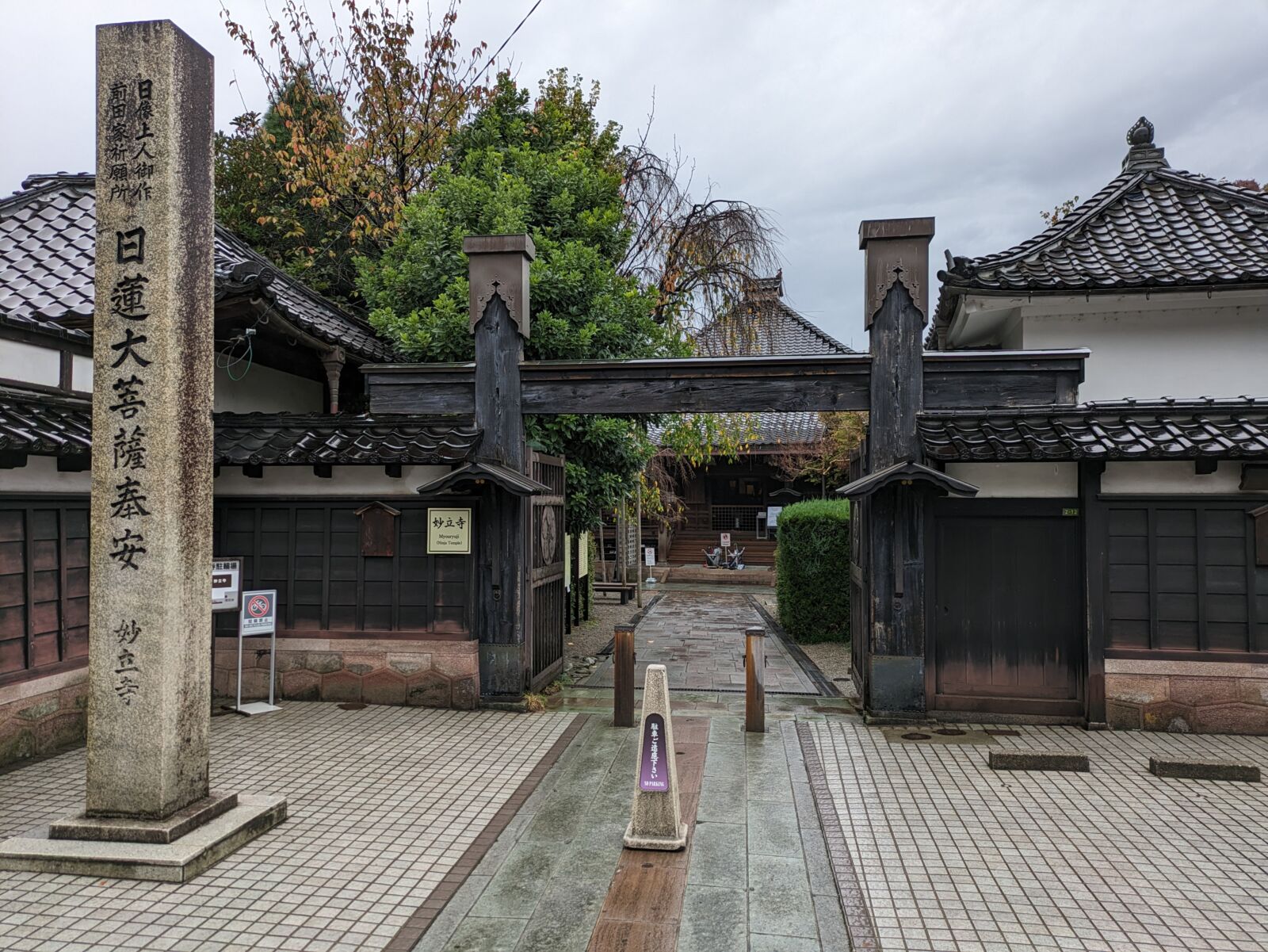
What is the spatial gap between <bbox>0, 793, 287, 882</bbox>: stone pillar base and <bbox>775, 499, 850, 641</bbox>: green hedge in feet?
37.0

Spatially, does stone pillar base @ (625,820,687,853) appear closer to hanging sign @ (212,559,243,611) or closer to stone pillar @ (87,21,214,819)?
stone pillar @ (87,21,214,819)

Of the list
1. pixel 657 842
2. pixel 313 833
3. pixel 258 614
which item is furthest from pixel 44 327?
pixel 657 842

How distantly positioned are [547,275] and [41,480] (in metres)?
6.79

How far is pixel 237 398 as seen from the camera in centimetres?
1204

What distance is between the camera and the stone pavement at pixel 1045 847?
4777 mm

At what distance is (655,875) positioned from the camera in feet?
17.9

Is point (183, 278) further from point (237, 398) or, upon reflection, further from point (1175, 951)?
point (1175, 951)

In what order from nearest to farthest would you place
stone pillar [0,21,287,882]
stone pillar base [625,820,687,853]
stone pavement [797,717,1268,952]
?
stone pavement [797,717,1268,952] → stone pillar [0,21,287,882] → stone pillar base [625,820,687,853]

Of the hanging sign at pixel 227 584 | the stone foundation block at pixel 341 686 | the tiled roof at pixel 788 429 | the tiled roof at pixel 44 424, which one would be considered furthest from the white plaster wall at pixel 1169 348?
the tiled roof at pixel 788 429

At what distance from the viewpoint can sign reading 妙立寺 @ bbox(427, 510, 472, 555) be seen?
971 cm

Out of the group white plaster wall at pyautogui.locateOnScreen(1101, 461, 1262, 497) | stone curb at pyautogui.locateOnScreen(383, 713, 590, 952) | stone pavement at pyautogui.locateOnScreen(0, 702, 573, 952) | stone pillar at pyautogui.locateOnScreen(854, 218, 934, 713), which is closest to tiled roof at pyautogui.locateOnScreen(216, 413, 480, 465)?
stone pavement at pyautogui.locateOnScreen(0, 702, 573, 952)

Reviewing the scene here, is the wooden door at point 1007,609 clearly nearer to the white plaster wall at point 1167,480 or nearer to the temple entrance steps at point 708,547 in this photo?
the white plaster wall at point 1167,480

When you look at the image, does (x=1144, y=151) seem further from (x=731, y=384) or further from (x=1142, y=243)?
(x=731, y=384)

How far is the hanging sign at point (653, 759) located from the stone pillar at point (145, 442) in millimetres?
3318
